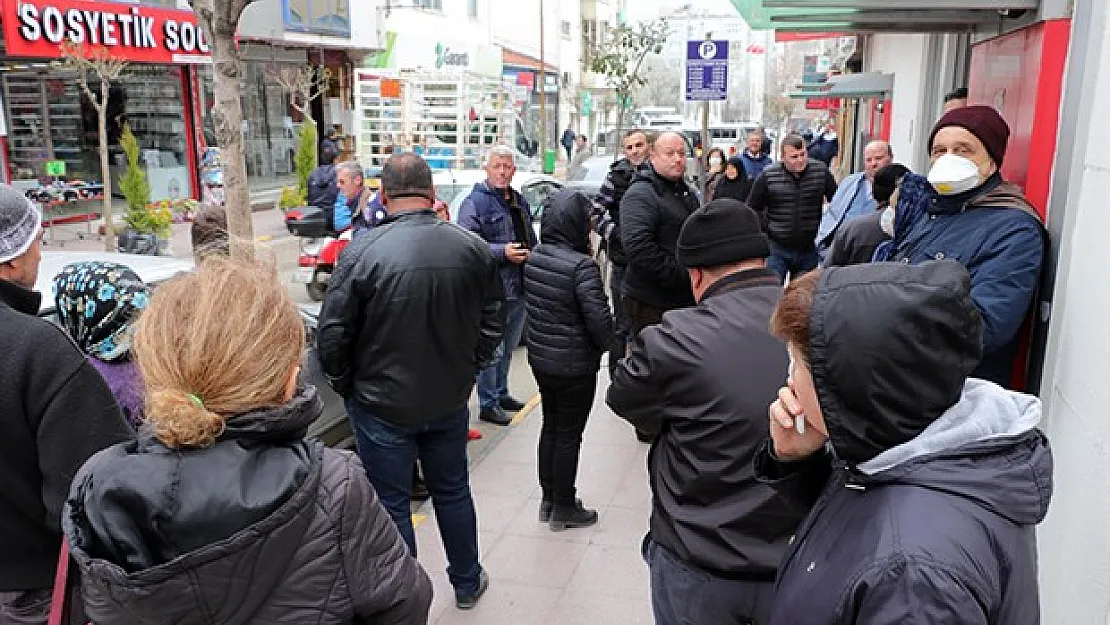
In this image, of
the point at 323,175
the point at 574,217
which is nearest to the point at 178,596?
the point at 574,217

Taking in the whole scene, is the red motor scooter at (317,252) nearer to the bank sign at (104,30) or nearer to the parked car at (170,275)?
the parked car at (170,275)

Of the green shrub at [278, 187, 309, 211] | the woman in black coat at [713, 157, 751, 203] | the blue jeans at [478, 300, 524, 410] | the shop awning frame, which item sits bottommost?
the blue jeans at [478, 300, 524, 410]

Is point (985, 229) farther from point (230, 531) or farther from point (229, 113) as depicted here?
point (229, 113)

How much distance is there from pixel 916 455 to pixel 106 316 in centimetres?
235

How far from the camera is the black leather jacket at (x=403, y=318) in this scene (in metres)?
3.55

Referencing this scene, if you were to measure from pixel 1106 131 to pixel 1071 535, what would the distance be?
1.24 metres

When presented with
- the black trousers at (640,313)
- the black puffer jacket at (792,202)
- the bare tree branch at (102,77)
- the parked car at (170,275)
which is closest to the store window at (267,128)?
the bare tree branch at (102,77)

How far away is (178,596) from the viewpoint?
154cm

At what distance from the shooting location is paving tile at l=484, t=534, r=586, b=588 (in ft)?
14.2

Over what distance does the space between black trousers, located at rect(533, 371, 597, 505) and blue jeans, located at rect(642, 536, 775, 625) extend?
198cm

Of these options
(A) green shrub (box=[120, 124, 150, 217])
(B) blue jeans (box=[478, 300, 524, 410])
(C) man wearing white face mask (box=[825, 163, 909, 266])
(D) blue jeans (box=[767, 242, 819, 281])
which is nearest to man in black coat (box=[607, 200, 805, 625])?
(C) man wearing white face mask (box=[825, 163, 909, 266])

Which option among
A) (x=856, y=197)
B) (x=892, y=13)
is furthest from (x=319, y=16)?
(x=892, y=13)

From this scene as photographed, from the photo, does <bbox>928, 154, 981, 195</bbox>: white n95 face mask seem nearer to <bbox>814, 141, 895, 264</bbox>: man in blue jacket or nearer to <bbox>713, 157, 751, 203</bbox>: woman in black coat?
<bbox>814, 141, 895, 264</bbox>: man in blue jacket

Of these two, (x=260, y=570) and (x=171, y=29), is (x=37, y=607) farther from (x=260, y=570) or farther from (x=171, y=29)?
(x=171, y=29)
